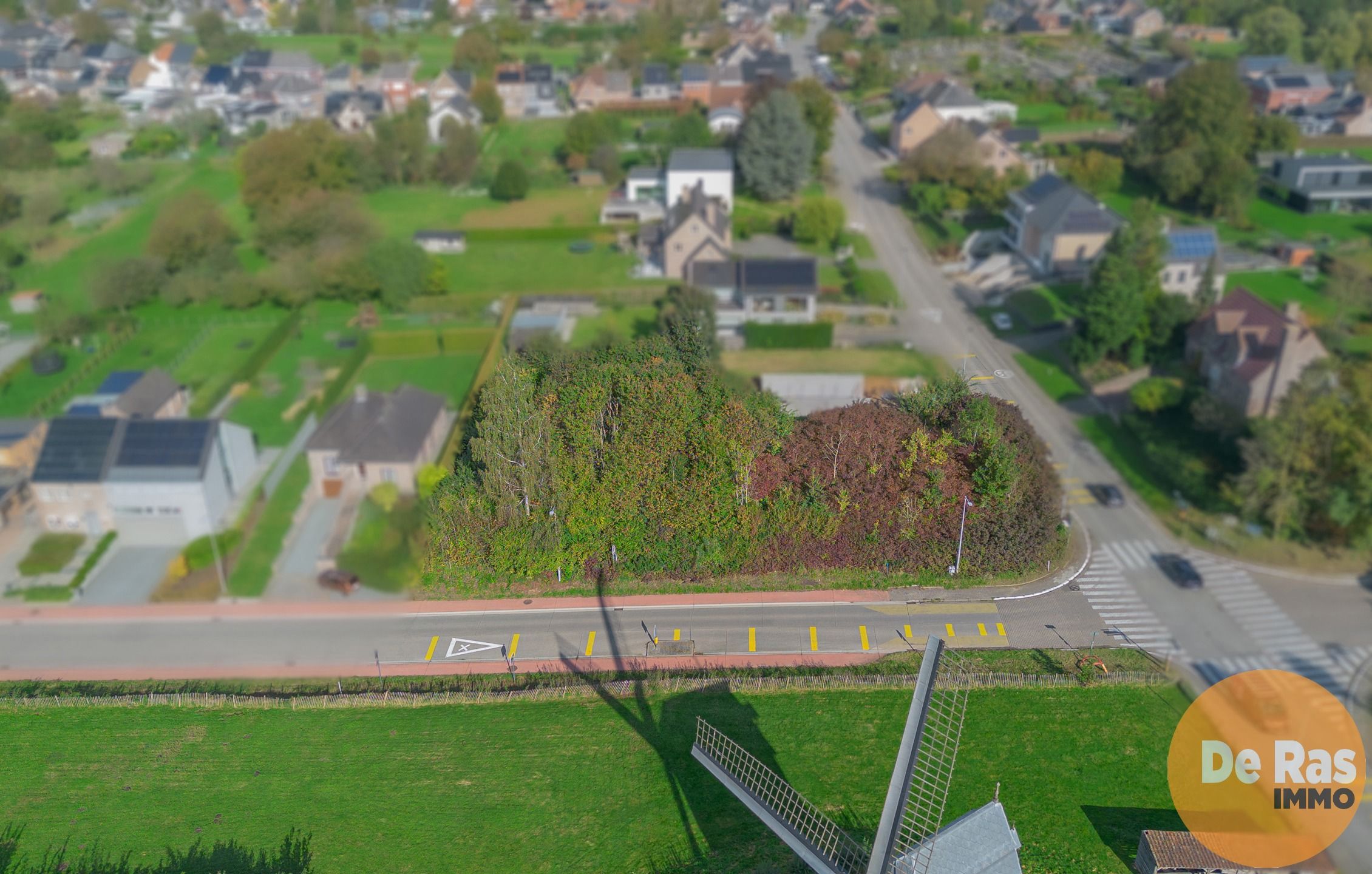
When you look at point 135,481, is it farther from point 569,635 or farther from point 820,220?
point 820,220

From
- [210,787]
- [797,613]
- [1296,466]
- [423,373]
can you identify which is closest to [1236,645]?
[1296,466]

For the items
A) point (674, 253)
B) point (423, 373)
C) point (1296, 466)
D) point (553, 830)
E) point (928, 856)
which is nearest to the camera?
point (928, 856)

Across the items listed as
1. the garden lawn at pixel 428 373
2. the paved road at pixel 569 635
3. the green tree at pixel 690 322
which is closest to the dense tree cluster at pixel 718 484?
the paved road at pixel 569 635

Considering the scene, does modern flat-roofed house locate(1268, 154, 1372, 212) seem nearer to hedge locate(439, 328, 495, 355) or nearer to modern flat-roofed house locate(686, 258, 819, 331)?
modern flat-roofed house locate(686, 258, 819, 331)

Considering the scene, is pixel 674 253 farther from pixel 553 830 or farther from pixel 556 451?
pixel 553 830

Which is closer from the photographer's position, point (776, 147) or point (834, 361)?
point (834, 361)

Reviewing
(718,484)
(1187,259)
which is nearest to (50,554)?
(718,484)
